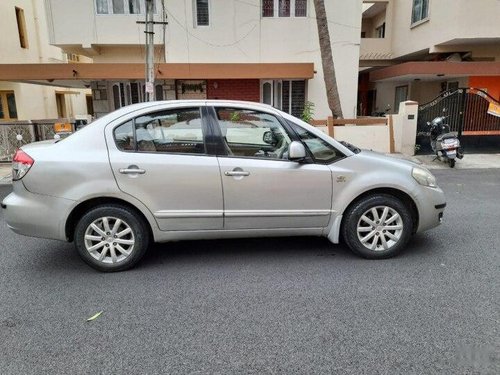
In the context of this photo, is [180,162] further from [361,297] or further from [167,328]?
[361,297]

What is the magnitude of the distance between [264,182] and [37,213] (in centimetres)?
221

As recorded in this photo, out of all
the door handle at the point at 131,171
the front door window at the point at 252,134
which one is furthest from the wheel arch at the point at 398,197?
the door handle at the point at 131,171

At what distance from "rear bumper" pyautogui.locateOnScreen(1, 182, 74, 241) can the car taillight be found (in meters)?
0.09

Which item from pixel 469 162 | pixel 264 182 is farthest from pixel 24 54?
pixel 264 182

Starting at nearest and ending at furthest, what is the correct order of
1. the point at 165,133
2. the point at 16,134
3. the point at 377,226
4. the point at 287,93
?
the point at 165,133 → the point at 377,226 → the point at 16,134 → the point at 287,93

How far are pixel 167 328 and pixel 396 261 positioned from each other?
2.48 metres

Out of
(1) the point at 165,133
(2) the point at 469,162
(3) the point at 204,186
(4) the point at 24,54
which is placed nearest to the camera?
(3) the point at 204,186

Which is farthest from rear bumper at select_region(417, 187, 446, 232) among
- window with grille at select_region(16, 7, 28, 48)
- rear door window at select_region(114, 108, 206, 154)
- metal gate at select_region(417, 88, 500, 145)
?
window with grille at select_region(16, 7, 28, 48)

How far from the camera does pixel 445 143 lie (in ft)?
33.2

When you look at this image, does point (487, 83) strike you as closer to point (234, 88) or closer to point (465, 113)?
point (465, 113)

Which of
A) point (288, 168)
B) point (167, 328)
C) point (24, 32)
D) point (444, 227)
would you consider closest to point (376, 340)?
point (167, 328)

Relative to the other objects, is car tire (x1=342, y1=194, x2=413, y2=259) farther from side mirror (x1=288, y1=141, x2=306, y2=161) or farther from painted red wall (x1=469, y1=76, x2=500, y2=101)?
painted red wall (x1=469, y1=76, x2=500, y2=101)

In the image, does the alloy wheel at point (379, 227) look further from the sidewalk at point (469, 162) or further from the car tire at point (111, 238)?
the sidewalk at point (469, 162)

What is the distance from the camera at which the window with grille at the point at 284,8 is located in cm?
1485
